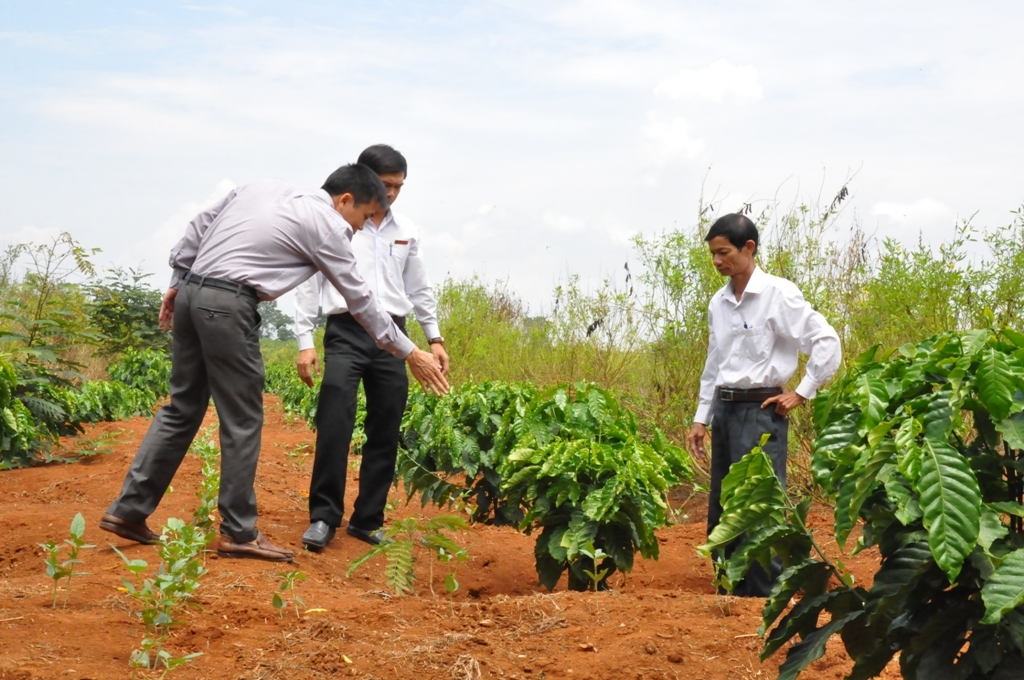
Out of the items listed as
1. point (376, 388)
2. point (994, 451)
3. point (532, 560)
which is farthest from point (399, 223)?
point (994, 451)

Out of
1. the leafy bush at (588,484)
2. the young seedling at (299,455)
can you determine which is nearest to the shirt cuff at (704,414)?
the leafy bush at (588,484)

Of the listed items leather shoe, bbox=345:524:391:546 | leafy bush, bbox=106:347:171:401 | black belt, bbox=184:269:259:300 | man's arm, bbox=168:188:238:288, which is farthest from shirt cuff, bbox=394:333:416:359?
leafy bush, bbox=106:347:171:401

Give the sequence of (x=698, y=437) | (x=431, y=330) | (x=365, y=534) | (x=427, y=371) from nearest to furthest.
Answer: (x=427, y=371) → (x=698, y=437) → (x=365, y=534) → (x=431, y=330)

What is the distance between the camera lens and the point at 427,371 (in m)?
4.36

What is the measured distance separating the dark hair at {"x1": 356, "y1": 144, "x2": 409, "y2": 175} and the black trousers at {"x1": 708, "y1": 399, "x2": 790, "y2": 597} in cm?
210

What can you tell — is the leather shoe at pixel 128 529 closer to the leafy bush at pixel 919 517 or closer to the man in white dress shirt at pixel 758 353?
the man in white dress shirt at pixel 758 353

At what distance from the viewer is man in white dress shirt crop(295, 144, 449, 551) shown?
4.95 metres

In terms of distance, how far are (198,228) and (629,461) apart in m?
2.21

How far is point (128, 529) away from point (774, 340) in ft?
9.70

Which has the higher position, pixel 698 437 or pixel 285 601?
pixel 698 437

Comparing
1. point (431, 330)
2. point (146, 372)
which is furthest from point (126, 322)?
point (431, 330)

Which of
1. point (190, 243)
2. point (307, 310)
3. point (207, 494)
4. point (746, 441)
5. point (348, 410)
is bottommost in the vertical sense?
point (207, 494)

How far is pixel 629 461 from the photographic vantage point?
13.3 ft

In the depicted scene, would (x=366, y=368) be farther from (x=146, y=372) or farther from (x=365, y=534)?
(x=146, y=372)
